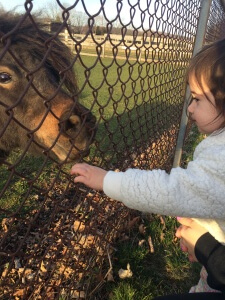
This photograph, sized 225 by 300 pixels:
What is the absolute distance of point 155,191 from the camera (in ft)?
4.44

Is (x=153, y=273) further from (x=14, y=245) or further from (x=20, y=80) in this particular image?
(x=20, y=80)

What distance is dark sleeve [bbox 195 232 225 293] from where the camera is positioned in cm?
152

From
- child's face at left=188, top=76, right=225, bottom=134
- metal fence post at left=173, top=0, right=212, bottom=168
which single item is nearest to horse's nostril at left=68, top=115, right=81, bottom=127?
child's face at left=188, top=76, right=225, bottom=134

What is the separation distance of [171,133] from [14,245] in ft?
8.65

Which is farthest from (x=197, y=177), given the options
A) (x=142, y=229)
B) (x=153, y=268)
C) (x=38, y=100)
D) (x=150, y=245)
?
(x=142, y=229)

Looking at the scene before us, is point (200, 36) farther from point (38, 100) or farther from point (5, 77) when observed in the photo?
point (5, 77)

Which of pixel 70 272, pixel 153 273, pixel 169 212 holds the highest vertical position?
pixel 169 212

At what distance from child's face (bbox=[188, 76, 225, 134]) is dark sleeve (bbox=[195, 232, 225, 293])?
57 cm

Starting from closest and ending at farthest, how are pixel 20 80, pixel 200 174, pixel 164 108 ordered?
pixel 200 174
pixel 20 80
pixel 164 108

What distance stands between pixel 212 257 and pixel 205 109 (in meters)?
0.74

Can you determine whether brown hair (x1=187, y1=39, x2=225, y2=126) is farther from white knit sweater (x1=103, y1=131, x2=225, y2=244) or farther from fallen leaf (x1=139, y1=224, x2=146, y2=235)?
fallen leaf (x1=139, y1=224, x2=146, y2=235)

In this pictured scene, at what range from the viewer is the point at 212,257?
5.21 ft

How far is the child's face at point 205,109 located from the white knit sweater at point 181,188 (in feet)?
0.51

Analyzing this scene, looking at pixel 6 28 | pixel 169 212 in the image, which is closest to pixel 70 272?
pixel 169 212
